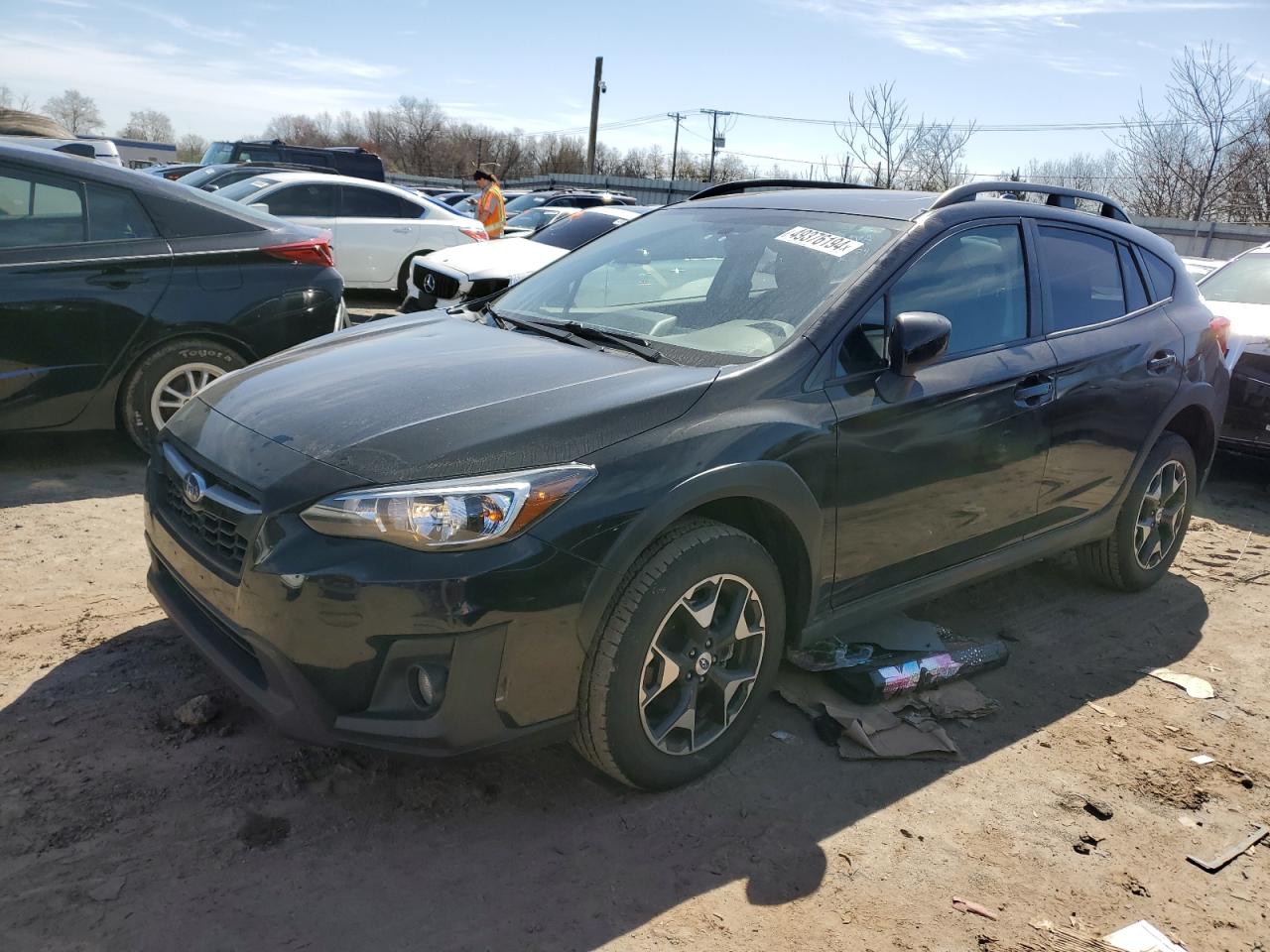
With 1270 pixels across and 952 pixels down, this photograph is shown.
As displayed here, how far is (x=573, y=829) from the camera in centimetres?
283

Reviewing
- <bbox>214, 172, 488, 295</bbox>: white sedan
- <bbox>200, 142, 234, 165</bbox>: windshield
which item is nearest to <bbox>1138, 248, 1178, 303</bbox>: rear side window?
<bbox>214, 172, 488, 295</bbox>: white sedan

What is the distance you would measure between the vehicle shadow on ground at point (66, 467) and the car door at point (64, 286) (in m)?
0.34

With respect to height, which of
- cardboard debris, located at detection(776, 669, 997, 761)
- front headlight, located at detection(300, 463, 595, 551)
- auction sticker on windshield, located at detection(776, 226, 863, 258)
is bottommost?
cardboard debris, located at detection(776, 669, 997, 761)

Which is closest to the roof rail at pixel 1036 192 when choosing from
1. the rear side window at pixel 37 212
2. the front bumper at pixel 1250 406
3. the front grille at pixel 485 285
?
the front bumper at pixel 1250 406

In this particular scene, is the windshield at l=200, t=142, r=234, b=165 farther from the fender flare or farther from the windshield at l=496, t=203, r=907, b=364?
the fender flare

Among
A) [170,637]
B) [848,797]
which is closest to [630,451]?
[848,797]

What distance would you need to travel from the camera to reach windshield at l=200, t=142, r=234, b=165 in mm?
20531

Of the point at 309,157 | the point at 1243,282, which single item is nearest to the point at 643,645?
the point at 1243,282

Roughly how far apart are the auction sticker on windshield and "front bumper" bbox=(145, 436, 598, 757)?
1.64 metres

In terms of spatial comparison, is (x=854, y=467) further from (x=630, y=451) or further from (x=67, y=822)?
(x=67, y=822)

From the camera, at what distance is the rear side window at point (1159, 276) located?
4.66 metres

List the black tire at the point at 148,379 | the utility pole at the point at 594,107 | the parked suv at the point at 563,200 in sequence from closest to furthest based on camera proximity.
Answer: the black tire at the point at 148,379 < the parked suv at the point at 563,200 < the utility pole at the point at 594,107

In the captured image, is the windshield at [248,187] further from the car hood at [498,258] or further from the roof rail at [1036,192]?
the roof rail at [1036,192]

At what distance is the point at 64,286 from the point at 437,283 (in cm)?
366
